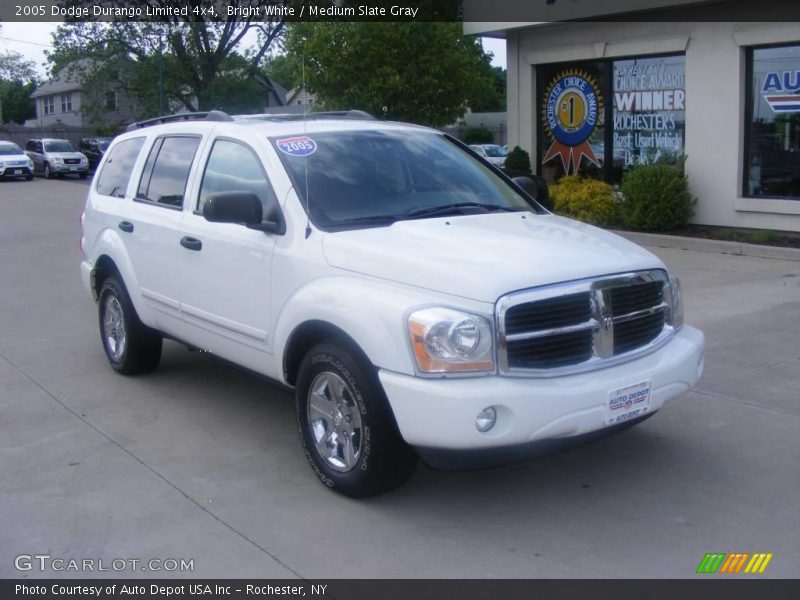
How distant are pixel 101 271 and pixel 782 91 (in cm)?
988

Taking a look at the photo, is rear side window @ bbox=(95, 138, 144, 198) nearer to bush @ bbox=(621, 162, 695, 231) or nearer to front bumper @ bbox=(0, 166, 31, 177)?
bush @ bbox=(621, 162, 695, 231)

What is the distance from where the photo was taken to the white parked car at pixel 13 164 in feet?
117

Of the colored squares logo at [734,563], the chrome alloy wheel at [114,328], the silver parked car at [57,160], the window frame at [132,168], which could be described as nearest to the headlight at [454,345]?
the colored squares logo at [734,563]

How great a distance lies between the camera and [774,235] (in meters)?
12.8

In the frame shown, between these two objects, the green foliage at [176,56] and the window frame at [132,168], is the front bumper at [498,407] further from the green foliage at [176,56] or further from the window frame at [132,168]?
the green foliage at [176,56]

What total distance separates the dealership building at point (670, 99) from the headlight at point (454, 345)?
996cm

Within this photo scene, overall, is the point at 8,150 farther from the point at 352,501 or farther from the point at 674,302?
the point at 674,302

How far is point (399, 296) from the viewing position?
4473mm

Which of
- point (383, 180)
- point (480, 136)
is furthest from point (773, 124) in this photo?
point (480, 136)

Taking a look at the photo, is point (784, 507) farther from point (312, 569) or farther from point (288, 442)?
point (288, 442)
